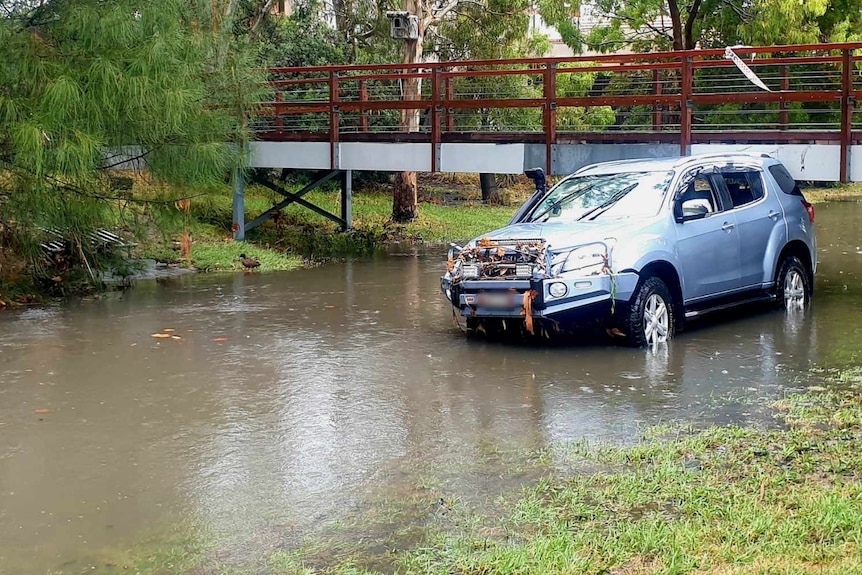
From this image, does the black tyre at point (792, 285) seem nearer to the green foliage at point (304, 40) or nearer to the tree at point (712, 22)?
the tree at point (712, 22)

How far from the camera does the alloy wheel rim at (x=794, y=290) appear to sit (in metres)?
11.6

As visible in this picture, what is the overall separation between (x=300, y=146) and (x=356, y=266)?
2.50 meters

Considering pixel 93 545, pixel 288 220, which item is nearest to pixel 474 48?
pixel 288 220

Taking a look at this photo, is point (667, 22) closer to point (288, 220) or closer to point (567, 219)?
point (288, 220)

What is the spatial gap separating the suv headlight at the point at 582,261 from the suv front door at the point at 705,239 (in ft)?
3.09

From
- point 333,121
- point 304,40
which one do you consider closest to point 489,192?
point 304,40

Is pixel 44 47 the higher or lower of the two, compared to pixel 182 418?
higher

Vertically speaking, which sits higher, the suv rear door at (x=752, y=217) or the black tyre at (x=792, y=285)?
the suv rear door at (x=752, y=217)

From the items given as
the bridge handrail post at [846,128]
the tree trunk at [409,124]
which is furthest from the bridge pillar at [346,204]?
the bridge handrail post at [846,128]

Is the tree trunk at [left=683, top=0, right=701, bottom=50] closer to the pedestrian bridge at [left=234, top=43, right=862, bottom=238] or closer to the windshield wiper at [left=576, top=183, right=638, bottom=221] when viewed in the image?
the pedestrian bridge at [left=234, top=43, right=862, bottom=238]

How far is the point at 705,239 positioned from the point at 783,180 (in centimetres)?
194

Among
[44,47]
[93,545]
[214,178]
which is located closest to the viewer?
[93,545]

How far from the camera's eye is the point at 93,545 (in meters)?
5.09

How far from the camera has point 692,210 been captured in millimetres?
10164
